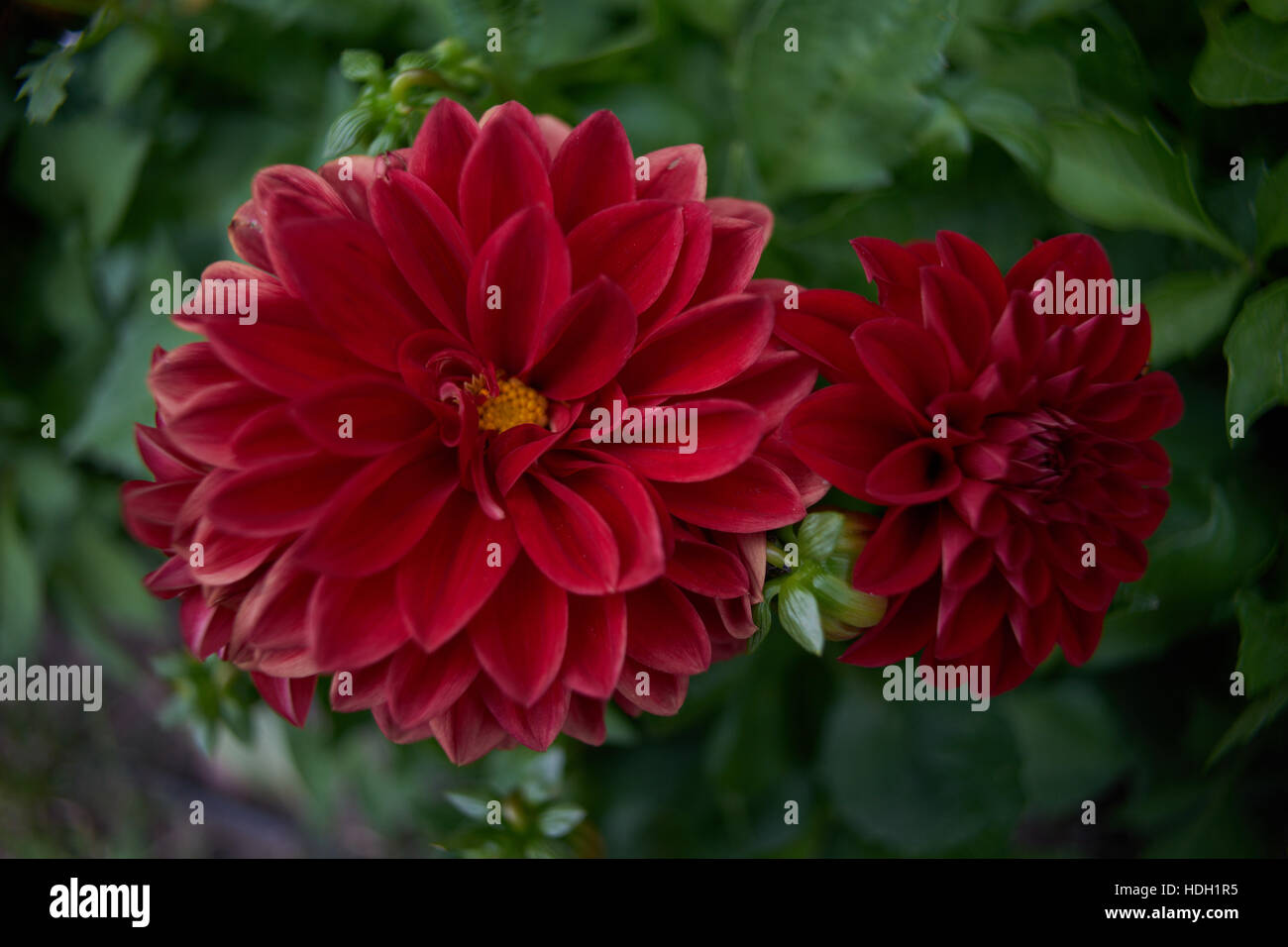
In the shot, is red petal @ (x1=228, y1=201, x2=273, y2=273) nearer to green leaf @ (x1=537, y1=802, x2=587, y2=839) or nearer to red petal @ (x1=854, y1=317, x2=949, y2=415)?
red petal @ (x1=854, y1=317, x2=949, y2=415)

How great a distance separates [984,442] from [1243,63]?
1.13 ft

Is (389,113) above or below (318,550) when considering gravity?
above

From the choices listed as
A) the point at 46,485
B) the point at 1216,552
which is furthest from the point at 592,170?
the point at 46,485

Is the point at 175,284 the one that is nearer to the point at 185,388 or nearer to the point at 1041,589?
the point at 185,388

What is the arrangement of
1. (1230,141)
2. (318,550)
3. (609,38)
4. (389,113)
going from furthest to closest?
(609,38)
(1230,141)
(389,113)
(318,550)

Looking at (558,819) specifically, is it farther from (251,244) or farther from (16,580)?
(16,580)

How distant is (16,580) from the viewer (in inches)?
35.6

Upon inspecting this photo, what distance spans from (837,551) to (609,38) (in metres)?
0.67

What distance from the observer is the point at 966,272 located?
47 centimetres

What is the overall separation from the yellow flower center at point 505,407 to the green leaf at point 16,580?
70cm

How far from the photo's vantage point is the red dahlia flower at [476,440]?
17.1 inches

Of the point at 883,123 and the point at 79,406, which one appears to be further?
the point at 79,406

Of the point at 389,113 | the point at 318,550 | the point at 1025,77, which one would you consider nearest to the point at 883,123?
the point at 1025,77

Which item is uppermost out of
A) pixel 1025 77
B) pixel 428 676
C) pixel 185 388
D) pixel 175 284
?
pixel 1025 77
